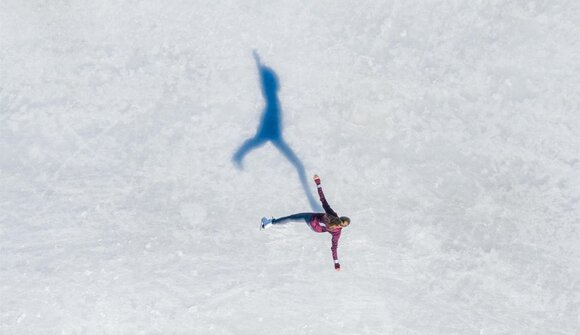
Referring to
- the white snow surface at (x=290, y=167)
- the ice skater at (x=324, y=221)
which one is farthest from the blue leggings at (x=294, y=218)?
the white snow surface at (x=290, y=167)

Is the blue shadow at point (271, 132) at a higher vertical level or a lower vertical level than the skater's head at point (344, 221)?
higher

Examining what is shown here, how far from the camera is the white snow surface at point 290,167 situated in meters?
7.55

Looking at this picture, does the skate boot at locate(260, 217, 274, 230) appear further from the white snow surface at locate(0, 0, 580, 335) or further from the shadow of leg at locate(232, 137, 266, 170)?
the shadow of leg at locate(232, 137, 266, 170)

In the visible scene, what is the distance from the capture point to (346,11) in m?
8.00

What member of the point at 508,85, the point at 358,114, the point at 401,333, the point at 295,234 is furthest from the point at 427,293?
the point at 508,85

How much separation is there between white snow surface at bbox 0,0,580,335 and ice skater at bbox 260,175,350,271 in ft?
0.66

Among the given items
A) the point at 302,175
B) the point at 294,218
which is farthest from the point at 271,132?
the point at 294,218

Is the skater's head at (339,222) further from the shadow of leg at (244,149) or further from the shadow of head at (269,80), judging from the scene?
the shadow of head at (269,80)

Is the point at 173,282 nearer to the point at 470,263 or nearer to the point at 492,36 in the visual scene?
the point at 470,263

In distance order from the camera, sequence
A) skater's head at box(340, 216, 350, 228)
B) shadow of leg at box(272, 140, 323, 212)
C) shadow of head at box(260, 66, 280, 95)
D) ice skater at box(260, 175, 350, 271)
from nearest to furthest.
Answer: skater's head at box(340, 216, 350, 228) < ice skater at box(260, 175, 350, 271) < shadow of leg at box(272, 140, 323, 212) < shadow of head at box(260, 66, 280, 95)

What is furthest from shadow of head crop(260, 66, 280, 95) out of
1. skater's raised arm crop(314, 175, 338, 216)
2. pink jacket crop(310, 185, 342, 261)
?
pink jacket crop(310, 185, 342, 261)

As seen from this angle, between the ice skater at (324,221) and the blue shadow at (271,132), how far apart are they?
0.40 m

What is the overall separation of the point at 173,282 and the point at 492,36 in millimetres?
5648

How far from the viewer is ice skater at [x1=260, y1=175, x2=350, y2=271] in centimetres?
645
